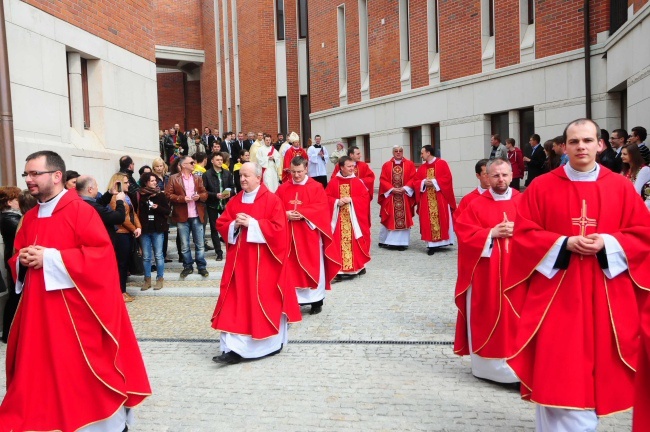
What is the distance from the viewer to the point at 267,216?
741 centimetres

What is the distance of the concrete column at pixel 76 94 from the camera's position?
1211 centimetres

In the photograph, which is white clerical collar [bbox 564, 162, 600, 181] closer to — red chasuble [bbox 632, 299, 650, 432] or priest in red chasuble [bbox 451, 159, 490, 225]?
red chasuble [bbox 632, 299, 650, 432]

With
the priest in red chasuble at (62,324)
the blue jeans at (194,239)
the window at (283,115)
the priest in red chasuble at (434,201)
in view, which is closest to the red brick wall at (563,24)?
the priest in red chasuble at (434,201)

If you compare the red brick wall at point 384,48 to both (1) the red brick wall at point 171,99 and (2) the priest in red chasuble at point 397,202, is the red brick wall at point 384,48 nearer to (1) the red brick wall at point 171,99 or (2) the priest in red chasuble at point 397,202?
(2) the priest in red chasuble at point 397,202

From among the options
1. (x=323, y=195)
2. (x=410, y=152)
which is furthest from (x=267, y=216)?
(x=410, y=152)

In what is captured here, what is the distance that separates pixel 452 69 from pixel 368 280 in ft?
39.0

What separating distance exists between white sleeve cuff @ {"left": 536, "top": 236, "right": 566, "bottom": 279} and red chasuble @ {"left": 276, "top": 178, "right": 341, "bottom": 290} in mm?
4855

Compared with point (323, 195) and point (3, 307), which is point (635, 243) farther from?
point (3, 307)

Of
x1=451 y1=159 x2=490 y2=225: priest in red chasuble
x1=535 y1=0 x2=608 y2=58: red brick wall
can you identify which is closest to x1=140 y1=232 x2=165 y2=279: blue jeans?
x1=451 y1=159 x2=490 y2=225: priest in red chasuble

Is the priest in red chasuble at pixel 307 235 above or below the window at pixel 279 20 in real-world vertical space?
below

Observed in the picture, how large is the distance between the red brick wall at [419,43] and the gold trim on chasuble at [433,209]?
29.7ft

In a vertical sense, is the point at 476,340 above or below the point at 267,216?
below

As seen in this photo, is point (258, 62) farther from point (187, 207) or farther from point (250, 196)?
point (250, 196)

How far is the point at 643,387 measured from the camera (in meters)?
3.30
